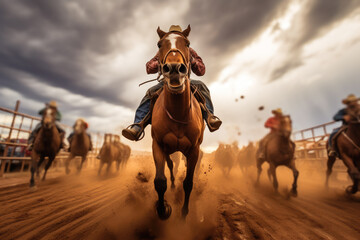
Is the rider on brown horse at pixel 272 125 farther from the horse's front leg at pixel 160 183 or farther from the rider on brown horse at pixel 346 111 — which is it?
the horse's front leg at pixel 160 183

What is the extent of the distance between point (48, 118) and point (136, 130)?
196 inches

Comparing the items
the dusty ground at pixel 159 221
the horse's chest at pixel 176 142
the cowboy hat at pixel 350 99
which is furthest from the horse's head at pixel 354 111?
the horse's chest at pixel 176 142

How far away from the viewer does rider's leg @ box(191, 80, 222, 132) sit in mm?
3305

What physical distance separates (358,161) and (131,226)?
6987 mm

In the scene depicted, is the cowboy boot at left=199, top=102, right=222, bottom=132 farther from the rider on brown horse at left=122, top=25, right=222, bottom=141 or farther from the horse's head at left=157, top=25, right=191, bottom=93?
the horse's head at left=157, top=25, right=191, bottom=93

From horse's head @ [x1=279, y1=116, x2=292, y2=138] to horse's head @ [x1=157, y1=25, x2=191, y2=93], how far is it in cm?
544

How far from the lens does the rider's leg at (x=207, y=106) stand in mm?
3305

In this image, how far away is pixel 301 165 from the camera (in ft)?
39.4

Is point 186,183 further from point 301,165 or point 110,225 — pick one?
point 301,165

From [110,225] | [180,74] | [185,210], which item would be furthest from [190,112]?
[110,225]

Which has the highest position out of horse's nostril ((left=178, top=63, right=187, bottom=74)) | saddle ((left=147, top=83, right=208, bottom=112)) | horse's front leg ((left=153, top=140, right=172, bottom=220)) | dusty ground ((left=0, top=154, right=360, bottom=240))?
saddle ((left=147, top=83, right=208, bottom=112))

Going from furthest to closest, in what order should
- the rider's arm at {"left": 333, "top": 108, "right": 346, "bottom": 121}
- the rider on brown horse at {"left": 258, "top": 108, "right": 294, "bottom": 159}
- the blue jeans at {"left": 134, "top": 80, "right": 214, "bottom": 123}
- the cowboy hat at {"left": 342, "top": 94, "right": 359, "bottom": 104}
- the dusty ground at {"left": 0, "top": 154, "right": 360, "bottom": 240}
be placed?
the rider on brown horse at {"left": 258, "top": 108, "right": 294, "bottom": 159} → the rider's arm at {"left": 333, "top": 108, "right": 346, "bottom": 121} → the cowboy hat at {"left": 342, "top": 94, "right": 359, "bottom": 104} → the blue jeans at {"left": 134, "top": 80, "right": 214, "bottom": 123} → the dusty ground at {"left": 0, "top": 154, "right": 360, "bottom": 240}

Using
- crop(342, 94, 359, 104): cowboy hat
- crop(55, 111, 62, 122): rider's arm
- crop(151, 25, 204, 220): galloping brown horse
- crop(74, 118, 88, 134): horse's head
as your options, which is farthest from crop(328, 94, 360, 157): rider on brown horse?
crop(74, 118, 88, 134): horse's head

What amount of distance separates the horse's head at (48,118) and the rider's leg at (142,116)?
15.5ft
